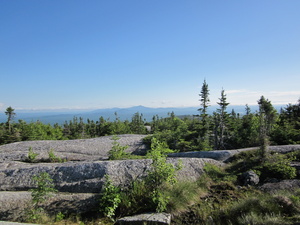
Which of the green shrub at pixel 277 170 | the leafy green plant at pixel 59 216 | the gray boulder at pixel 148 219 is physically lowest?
the leafy green plant at pixel 59 216

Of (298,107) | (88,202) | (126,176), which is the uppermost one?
(298,107)

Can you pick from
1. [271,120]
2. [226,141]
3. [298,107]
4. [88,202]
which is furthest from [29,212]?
[298,107]

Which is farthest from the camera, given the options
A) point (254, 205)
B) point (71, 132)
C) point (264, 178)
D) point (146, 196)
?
point (71, 132)

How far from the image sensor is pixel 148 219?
16.5ft

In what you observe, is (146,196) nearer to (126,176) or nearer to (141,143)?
(126,176)

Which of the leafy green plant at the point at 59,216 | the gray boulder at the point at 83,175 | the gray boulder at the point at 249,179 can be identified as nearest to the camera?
the leafy green plant at the point at 59,216

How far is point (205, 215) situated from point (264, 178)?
491 centimetres

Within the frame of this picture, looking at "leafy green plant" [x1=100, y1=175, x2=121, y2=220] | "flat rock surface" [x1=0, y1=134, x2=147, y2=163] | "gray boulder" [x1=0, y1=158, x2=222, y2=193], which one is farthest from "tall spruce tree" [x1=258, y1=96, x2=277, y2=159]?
"flat rock surface" [x1=0, y1=134, x2=147, y2=163]

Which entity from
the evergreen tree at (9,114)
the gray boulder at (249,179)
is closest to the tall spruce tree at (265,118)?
the gray boulder at (249,179)

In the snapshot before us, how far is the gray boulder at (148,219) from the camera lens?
4.95 metres

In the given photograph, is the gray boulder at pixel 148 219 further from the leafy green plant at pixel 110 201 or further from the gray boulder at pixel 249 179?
the gray boulder at pixel 249 179

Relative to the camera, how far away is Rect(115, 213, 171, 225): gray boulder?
495cm

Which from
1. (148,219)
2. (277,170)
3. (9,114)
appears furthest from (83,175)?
(9,114)

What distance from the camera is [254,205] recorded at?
497cm
